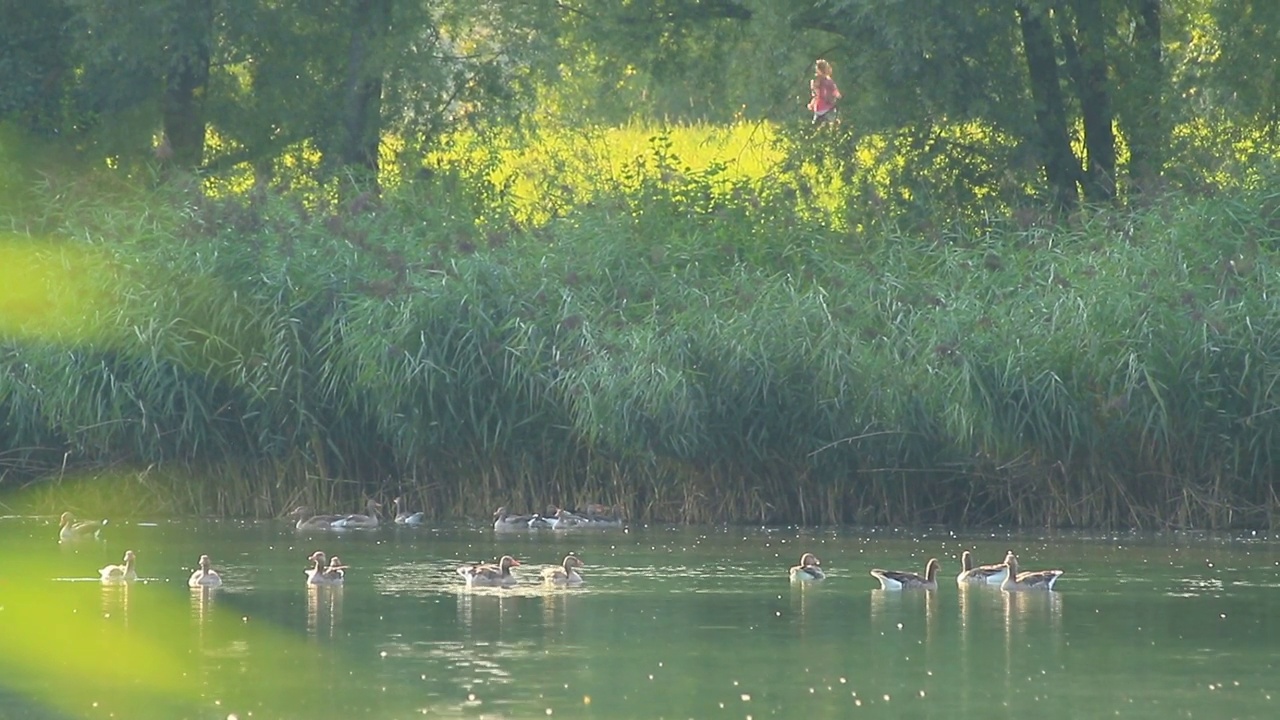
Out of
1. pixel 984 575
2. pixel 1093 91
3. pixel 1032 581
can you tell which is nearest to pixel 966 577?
pixel 984 575

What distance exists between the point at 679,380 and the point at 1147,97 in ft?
32.4

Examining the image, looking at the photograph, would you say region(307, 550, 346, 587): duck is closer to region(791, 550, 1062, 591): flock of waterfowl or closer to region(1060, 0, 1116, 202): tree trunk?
region(791, 550, 1062, 591): flock of waterfowl

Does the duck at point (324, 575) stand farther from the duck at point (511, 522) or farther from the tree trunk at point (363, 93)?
the tree trunk at point (363, 93)

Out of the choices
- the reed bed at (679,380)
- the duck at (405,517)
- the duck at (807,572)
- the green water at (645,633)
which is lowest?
the green water at (645,633)

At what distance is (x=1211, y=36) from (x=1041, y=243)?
531cm

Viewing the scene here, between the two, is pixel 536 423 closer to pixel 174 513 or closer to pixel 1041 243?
pixel 174 513

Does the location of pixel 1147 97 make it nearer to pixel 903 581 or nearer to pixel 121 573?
pixel 903 581

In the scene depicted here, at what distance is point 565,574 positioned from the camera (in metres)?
16.6

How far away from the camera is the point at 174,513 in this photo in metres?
22.3

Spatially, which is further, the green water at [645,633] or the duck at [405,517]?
the duck at [405,517]

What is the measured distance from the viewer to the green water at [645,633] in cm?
1148

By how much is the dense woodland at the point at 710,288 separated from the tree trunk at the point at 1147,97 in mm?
41

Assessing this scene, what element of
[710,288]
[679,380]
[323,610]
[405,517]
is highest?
[710,288]

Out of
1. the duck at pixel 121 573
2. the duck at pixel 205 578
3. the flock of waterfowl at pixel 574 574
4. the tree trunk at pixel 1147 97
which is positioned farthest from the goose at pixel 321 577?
the tree trunk at pixel 1147 97
